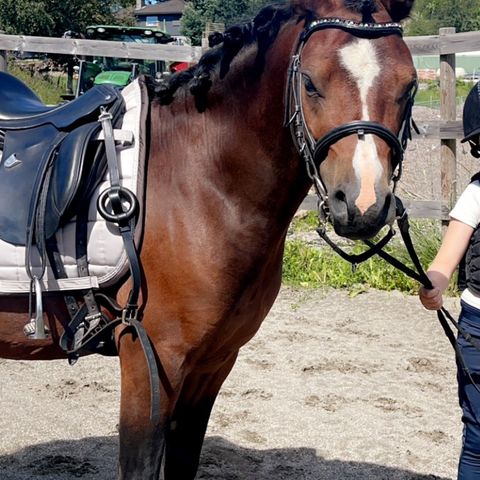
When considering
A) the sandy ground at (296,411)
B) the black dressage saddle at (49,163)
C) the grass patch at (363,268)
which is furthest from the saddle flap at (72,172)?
the grass patch at (363,268)

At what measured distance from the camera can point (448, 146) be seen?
19.7 feet

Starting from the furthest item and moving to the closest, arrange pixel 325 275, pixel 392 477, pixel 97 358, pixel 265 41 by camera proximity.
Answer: pixel 325 275
pixel 97 358
pixel 392 477
pixel 265 41

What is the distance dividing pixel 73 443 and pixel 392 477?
62.4 inches

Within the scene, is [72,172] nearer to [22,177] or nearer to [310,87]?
[22,177]

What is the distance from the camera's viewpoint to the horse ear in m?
1.99

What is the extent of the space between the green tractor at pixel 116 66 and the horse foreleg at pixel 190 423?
875cm

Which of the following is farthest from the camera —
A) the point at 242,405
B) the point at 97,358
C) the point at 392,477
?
the point at 97,358

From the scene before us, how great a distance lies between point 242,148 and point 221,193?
152 millimetres

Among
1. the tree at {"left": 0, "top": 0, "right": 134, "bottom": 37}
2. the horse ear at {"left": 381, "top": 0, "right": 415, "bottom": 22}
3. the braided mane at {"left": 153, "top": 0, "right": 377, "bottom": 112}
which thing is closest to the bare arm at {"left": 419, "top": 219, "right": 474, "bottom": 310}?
the horse ear at {"left": 381, "top": 0, "right": 415, "bottom": 22}

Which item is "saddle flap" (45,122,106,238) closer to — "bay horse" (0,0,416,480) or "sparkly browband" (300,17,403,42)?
"bay horse" (0,0,416,480)

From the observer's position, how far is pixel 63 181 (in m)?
2.19

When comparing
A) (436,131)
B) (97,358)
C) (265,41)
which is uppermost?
(265,41)

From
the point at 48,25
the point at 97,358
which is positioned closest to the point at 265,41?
the point at 97,358

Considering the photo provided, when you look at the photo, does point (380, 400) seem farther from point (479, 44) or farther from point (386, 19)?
point (479, 44)
